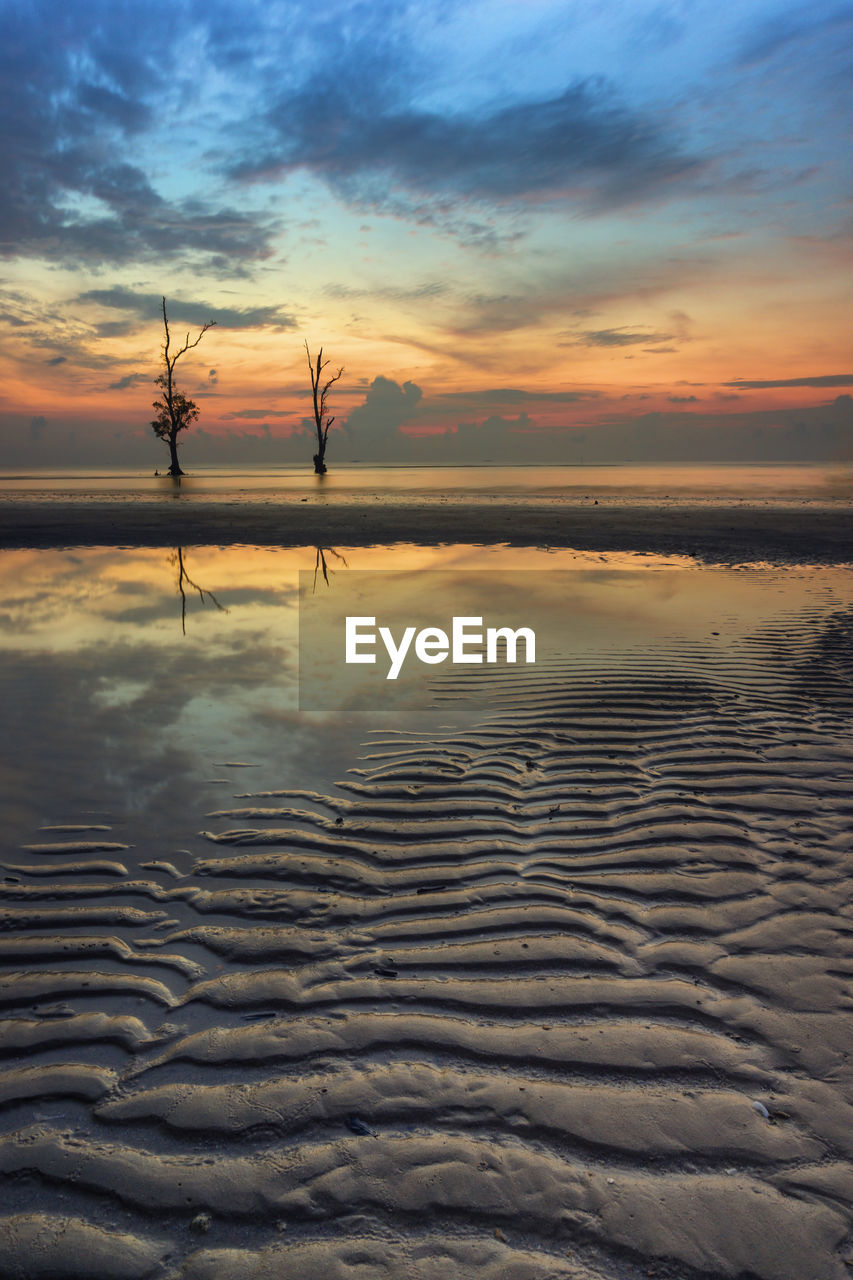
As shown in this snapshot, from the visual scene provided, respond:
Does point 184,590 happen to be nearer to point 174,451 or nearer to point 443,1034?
point 443,1034

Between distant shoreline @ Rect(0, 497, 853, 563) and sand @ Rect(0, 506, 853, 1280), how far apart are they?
42.8 ft

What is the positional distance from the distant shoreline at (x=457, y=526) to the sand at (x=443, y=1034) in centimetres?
1305

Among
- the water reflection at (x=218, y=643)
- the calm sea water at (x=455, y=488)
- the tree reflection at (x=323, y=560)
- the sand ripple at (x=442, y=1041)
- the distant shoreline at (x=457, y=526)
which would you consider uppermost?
the calm sea water at (x=455, y=488)

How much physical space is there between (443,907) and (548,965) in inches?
24.6

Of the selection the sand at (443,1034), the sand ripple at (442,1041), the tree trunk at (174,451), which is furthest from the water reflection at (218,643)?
the tree trunk at (174,451)

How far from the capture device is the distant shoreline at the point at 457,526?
733 inches

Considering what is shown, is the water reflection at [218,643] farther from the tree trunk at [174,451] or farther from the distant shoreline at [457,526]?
the tree trunk at [174,451]

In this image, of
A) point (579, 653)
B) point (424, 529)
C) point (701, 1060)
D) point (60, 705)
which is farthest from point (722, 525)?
point (701, 1060)

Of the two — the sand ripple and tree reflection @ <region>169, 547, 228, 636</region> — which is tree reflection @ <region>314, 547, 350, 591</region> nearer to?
tree reflection @ <region>169, 547, 228, 636</region>

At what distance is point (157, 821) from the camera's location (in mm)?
4598

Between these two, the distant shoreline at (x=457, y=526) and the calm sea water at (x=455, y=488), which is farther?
the calm sea water at (x=455, y=488)

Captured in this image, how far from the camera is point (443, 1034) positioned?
2.85 meters


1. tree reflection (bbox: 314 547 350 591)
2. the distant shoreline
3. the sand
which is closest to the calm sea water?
the distant shoreline

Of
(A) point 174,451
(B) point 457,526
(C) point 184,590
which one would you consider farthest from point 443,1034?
(A) point 174,451
